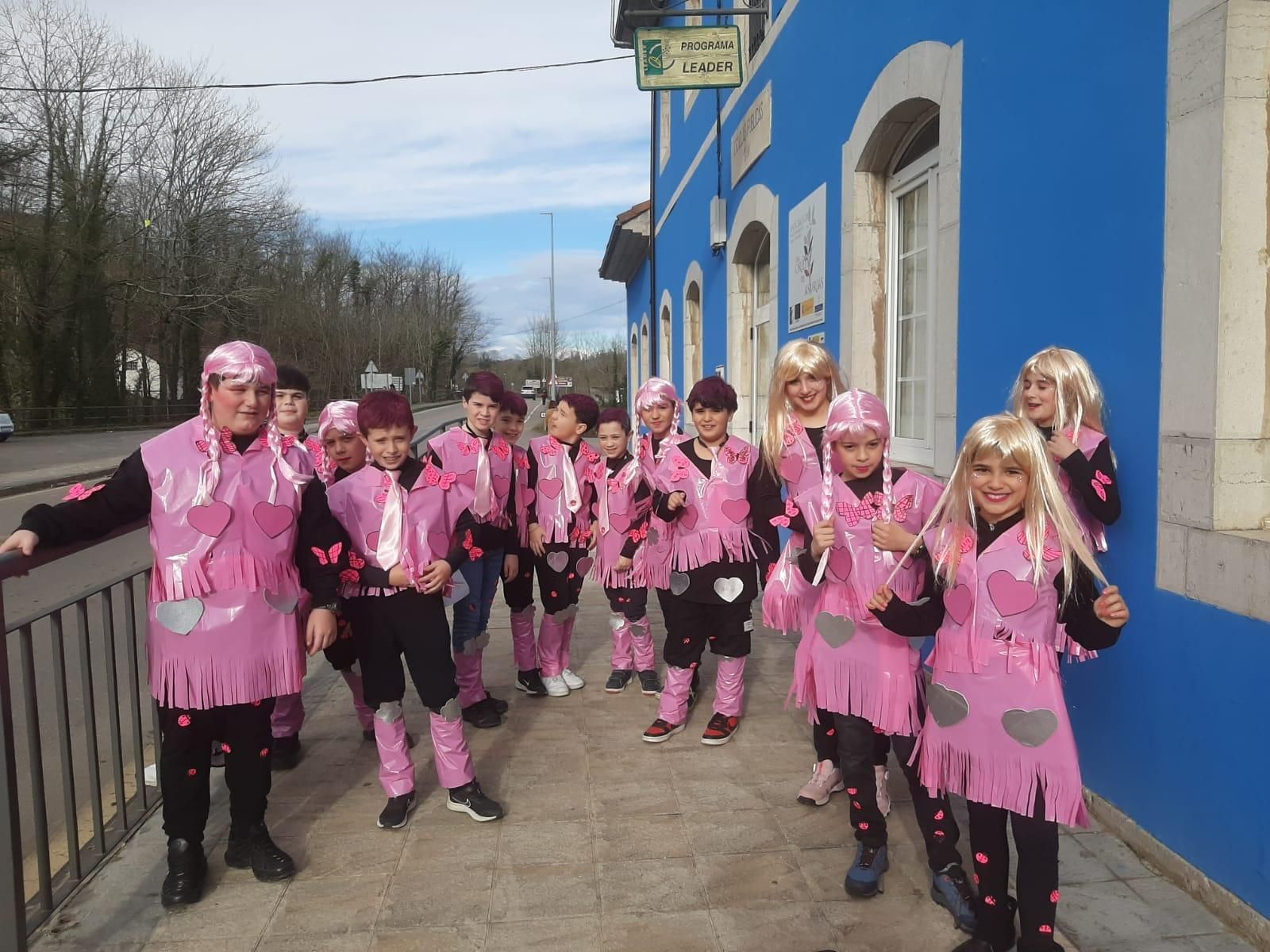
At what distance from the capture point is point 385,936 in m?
2.67

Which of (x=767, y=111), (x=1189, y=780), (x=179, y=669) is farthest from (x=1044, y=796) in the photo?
(x=767, y=111)

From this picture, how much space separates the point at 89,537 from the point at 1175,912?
330cm

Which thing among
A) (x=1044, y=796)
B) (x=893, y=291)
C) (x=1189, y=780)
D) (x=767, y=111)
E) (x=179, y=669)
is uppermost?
(x=767, y=111)

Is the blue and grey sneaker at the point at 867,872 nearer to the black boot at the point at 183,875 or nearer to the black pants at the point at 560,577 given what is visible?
the black boot at the point at 183,875

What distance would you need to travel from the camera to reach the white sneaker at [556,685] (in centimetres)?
Result: 486

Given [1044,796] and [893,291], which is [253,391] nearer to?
[1044,796]

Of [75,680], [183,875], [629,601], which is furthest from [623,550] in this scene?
[75,680]

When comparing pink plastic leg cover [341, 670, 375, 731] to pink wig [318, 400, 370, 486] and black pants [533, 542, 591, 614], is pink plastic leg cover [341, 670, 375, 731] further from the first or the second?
black pants [533, 542, 591, 614]

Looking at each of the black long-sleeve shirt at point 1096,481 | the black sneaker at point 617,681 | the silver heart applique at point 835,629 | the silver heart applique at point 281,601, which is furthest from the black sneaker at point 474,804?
the black long-sleeve shirt at point 1096,481

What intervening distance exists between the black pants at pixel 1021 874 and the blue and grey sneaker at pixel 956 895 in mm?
178

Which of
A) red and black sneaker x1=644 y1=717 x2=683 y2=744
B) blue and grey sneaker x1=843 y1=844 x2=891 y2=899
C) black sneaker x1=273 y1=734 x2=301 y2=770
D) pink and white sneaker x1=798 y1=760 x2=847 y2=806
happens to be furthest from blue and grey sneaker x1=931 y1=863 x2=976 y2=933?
black sneaker x1=273 y1=734 x2=301 y2=770

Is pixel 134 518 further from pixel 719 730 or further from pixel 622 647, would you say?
pixel 622 647

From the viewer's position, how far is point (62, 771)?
3.29 meters

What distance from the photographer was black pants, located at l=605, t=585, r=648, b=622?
189 inches
